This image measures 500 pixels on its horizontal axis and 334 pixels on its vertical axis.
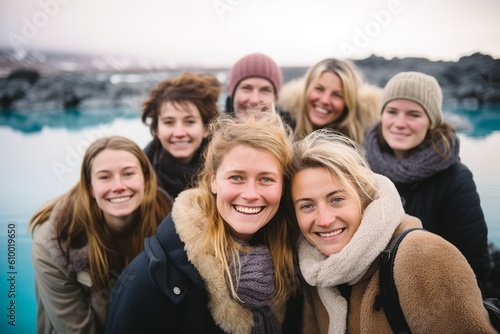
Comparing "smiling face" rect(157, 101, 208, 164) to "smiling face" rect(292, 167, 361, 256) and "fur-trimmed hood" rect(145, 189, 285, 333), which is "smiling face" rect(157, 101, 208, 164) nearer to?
"fur-trimmed hood" rect(145, 189, 285, 333)

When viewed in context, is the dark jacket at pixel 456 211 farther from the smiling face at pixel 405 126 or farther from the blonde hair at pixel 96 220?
the blonde hair at pixel 96 220

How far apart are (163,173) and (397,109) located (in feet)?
7.39

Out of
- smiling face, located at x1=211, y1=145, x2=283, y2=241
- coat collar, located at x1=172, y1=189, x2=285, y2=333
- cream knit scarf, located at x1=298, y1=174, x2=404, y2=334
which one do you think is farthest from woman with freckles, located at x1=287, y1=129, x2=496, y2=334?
coat collar, located at x1=172, y1=189, x2=285, y2=333

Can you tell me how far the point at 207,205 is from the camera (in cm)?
182

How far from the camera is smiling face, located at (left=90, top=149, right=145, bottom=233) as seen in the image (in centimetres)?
240

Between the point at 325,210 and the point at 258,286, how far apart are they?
51cm

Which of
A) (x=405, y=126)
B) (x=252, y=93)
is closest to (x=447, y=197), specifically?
(x=405, y=126)

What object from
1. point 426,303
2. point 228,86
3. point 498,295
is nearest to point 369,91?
point 228,86

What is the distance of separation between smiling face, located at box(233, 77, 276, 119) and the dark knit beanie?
1.8 inches

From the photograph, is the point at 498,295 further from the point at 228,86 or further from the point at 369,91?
the point at 228,86

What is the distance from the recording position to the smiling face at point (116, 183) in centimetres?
240

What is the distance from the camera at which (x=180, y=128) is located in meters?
3.08

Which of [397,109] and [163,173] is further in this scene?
[163,173]

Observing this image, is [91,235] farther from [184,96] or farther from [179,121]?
[184,96]
